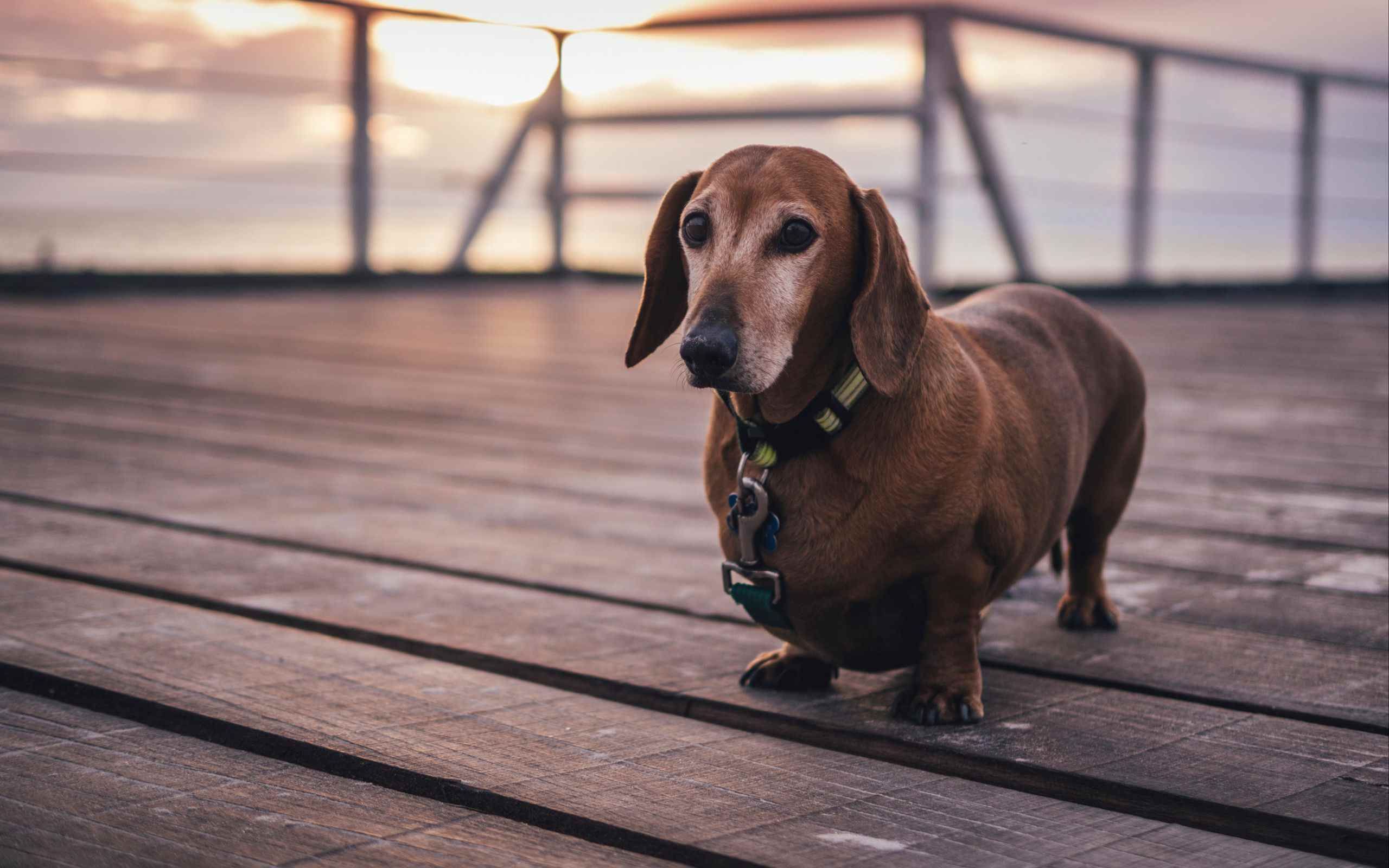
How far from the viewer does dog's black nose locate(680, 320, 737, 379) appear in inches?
61.2

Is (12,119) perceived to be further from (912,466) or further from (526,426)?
(912,466)

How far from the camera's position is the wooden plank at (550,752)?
1.31 metres

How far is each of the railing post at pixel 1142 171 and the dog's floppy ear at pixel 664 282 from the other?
23.6 ft

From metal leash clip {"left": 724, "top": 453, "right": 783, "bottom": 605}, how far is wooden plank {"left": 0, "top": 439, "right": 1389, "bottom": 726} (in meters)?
0.39

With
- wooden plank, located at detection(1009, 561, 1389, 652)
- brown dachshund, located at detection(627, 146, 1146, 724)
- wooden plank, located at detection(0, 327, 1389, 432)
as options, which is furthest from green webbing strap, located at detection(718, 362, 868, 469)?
wooden plank, located at detection(0, 327, 1389, 432)

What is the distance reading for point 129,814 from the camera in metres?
1.33

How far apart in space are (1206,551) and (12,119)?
701 cm

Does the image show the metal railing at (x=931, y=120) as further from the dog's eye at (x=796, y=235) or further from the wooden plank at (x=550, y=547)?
the dog's eye at (x=796, y=235)

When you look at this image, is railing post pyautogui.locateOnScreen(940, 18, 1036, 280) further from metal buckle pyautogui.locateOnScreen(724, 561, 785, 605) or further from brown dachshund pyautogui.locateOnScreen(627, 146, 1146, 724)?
metal buckle pyautogui.locateOnScreen(724, 561, 785, 605)

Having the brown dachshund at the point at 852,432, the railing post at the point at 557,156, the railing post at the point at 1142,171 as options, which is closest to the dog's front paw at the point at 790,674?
the brown dachshund at the point at 852,432

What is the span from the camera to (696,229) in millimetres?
1758

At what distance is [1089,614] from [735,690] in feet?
1.96

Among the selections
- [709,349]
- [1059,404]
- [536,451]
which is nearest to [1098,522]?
[1059,404]

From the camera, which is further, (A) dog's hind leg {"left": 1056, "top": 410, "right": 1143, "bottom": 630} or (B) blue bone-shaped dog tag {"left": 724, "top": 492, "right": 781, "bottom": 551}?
(A) dog's hind leg {"left": 1056, "top": 410, "right": 1143, "bottom": 630}
